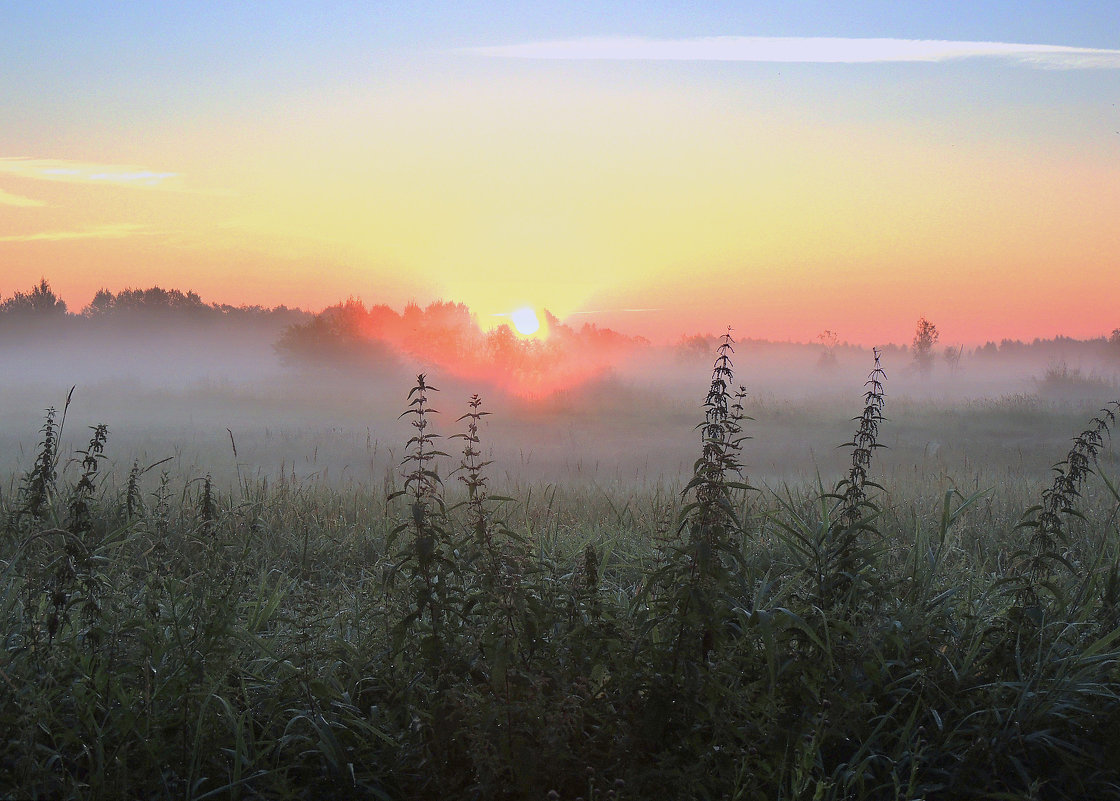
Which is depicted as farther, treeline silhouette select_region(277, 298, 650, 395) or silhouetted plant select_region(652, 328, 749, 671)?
treeline silhouette select_region(277, 298, 650, 395)

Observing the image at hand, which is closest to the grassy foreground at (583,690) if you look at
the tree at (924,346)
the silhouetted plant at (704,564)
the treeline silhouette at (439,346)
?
the silhouetted plant at (704,564)

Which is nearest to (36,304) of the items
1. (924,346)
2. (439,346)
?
(439,346)

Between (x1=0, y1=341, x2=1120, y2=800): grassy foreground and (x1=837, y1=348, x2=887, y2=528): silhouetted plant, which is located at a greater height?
(x1=837, y1=348, x2=887, y2=528): silhouetted plant

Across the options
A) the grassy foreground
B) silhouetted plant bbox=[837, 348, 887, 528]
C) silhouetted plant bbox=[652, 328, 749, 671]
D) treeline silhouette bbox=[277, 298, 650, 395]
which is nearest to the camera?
the grassy foreground

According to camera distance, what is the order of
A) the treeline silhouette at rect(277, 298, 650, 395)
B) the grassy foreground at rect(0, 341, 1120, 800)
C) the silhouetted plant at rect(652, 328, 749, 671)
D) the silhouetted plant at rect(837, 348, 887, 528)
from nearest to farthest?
the grassy foreground at rect(0, 341, 1120, 800) < the silhouetted plant at rect(652, 328, 749, 671) < the silhouetted plant at rect(837, 348, 887, 528) < the treeline silhouette at rect(277, 298, 650, 395)

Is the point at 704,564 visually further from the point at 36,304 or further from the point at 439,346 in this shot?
the point at 36,304

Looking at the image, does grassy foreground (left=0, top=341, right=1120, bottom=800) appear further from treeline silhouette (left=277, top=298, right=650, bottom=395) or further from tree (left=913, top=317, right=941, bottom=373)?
tree (left=913, top=317, right=941, bottom=373)

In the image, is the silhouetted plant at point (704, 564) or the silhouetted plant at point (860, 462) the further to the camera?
the silhouetted plant at point (860, 462)

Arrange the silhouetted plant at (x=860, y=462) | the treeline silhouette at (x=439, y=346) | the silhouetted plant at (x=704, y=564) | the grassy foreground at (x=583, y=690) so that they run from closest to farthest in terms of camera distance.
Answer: the grassy foreground at (x=583, y=690) → the silhouetted plant at (x=704, y=564) → the silhouetted plant at (x=860, y=462) → the treeline silhouette at (x=439, y=346)

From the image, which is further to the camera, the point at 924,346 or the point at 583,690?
the point at 924,346

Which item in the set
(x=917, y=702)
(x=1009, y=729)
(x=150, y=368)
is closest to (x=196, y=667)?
(x=917, y=702)

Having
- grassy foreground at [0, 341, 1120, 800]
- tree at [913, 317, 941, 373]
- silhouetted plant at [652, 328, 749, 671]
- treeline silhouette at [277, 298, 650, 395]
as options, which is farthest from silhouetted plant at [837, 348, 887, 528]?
tree at [913, 317, 941, 373]

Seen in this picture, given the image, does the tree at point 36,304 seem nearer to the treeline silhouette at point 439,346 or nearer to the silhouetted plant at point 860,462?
the treeline silhouette at point 439,346

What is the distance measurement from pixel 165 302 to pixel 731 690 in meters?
67.6
